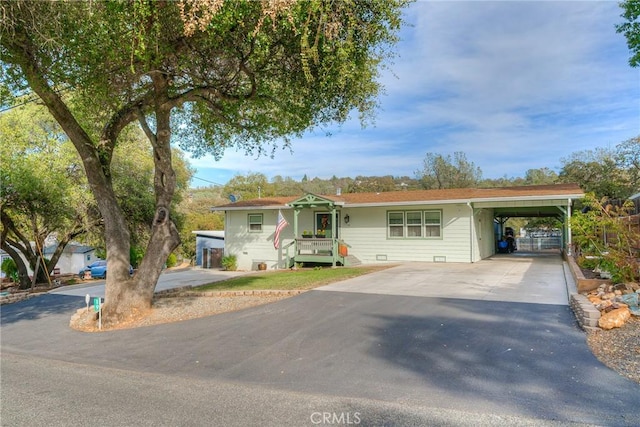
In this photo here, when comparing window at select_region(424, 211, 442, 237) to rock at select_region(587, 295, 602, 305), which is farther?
window at select_region(424, 211, 442, 237)

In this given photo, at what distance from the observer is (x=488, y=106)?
22.4 meters

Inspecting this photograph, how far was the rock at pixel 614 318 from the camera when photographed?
5.11 m

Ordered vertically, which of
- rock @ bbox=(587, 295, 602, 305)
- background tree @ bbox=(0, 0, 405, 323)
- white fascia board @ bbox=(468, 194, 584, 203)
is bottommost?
rock @ bbox=(587, 295, 602, 305)

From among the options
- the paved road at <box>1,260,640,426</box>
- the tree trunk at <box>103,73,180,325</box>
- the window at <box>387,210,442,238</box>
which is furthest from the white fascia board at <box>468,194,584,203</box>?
the tree trunk at <box>103,73,180,325</box>

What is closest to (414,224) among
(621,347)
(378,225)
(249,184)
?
(378,225)

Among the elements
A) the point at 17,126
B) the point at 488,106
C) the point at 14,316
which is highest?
the point at 488,106

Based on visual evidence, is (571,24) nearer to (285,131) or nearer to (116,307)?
(285,131)

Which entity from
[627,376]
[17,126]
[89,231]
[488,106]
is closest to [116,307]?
[627,376]

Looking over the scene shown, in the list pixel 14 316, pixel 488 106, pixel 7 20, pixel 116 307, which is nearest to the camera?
pixel 7 20

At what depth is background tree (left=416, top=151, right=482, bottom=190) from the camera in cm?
4134

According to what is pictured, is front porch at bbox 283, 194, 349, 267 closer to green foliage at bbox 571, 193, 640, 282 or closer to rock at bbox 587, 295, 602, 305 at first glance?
green foliage at bbox 571, 193, 640, 282

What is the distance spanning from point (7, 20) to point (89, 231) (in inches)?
494

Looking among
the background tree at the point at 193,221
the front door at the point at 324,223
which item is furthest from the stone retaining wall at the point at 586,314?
the background tree at the point at 193,221

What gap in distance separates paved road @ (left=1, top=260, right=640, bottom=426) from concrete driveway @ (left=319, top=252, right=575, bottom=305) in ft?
2.90
